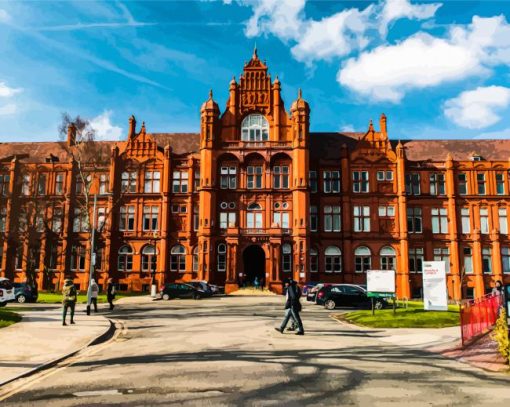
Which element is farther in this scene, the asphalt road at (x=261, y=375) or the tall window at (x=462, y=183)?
the tall window at (x=462, y=183)

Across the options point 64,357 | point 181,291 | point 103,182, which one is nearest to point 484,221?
point 181,291

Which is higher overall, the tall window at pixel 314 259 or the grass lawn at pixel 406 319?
the tall window at pixel 314 259

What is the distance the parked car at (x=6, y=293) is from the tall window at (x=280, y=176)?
2711 centimetres

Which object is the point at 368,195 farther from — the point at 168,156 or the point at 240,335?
the point at 240,335

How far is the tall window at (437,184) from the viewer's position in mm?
51344

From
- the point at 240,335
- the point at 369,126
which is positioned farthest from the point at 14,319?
the point at 369,126

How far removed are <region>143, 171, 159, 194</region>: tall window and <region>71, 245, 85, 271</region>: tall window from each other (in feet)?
32.0

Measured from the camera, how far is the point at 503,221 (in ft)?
166

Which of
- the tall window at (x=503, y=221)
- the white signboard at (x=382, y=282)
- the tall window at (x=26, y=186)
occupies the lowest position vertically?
the white signboard at (x=382, y=282)

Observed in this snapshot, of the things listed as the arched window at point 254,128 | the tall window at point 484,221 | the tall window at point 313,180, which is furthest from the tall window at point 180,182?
the tall window at point 484,221

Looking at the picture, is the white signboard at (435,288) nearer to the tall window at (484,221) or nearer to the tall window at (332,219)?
the tall window at (332,219)

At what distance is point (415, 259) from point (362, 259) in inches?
223

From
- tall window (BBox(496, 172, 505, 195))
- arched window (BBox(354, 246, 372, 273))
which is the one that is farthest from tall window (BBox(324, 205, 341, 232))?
tall window (BBox(496, 172, 505, 195))

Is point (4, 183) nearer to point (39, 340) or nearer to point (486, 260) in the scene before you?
point (39, 340)
